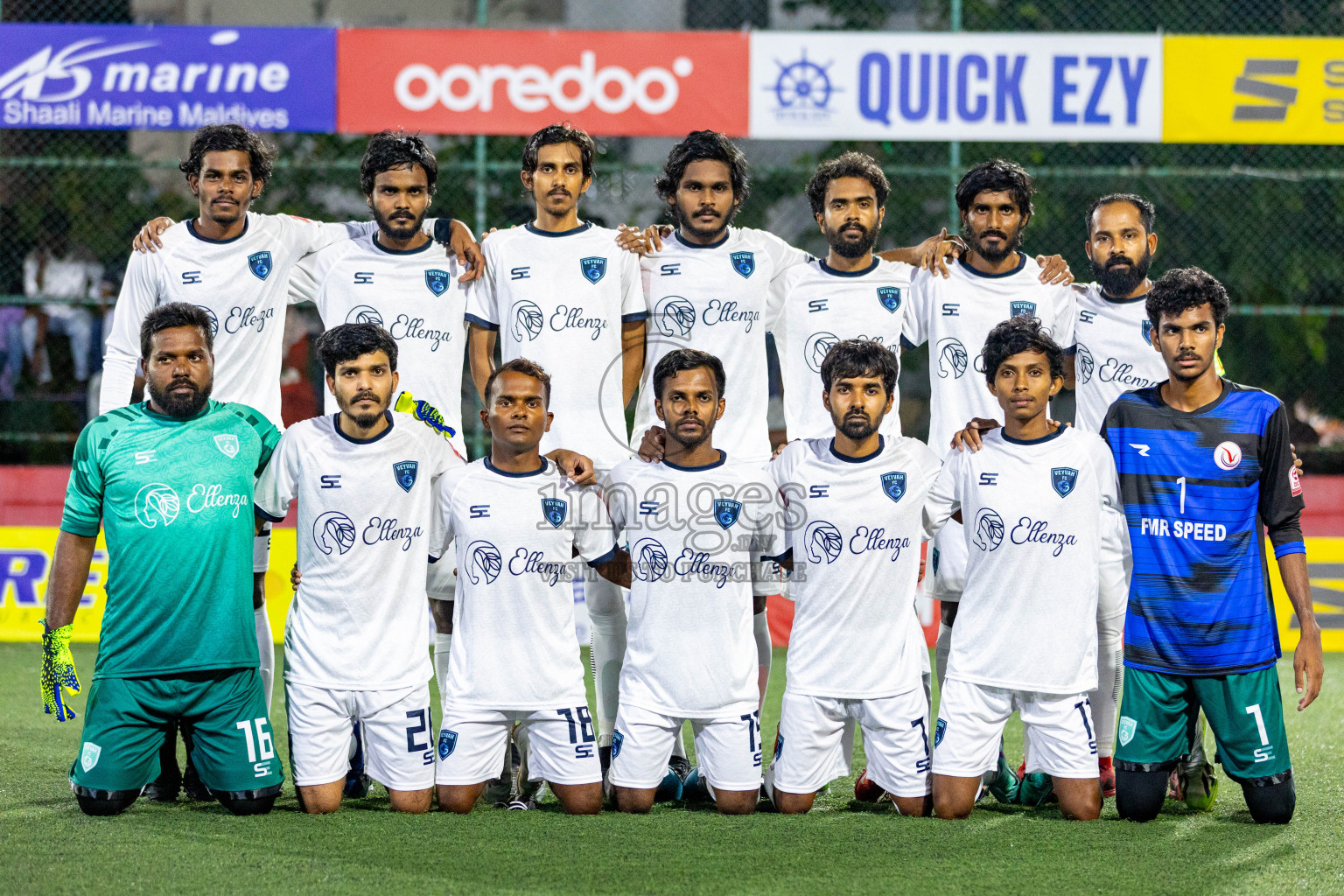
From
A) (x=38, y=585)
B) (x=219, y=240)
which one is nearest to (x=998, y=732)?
(x=219, y=240)

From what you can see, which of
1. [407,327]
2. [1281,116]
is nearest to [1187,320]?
[407,327]

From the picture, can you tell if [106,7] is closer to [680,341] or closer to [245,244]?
[245,244]

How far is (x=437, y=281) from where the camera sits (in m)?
5.54

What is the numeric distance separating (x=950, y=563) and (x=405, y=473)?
6.71 ft

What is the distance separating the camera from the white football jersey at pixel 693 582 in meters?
4.75

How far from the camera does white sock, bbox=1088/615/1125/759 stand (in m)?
5.30

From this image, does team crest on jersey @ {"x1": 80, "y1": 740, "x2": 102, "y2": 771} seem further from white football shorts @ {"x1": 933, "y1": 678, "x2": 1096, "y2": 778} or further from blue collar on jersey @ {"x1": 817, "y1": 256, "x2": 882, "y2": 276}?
blue collar on jersey @ {"x1": 817, "y1": 256, "x2": 882, "y2": 276}

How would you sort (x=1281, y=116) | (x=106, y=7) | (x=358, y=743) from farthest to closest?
(x=106, y=7) < (x=1281, y=116) < (x=358, y=743)

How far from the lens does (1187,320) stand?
473 cm

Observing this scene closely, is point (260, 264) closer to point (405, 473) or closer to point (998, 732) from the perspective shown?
point (405, 473)

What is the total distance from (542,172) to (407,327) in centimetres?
81

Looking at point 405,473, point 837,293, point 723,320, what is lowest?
point 405,473

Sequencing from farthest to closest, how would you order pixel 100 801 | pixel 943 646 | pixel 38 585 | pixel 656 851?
pixel 38 585 → pixel 943 646 → pixel 100 801 → pixel 656 851

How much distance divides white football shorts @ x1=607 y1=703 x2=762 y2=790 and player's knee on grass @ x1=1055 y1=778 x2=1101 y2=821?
105 cm
